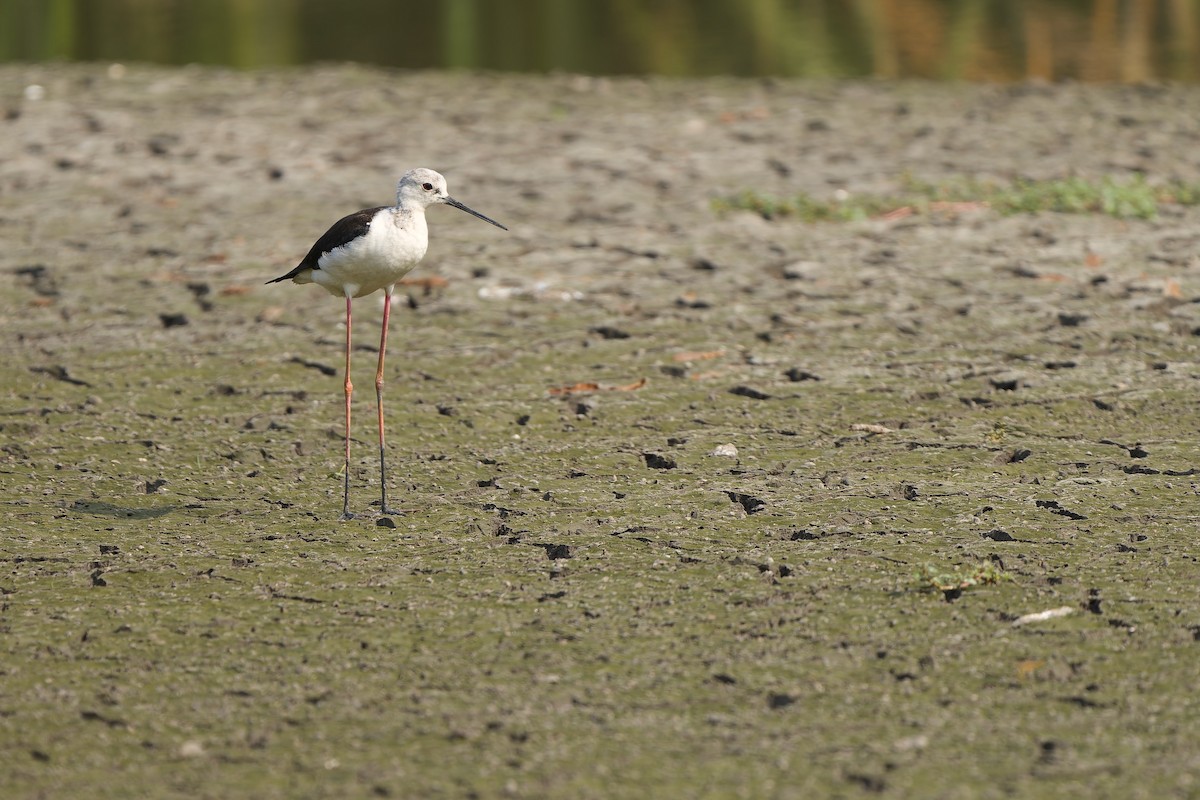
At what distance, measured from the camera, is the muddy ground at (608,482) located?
A: 3594 mm

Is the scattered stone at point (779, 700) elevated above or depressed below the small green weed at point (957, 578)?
below

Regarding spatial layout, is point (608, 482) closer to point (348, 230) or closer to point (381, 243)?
point (381, 243)

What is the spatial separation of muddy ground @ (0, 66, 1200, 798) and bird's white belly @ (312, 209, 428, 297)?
0.70 metres

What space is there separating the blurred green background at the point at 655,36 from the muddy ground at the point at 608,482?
3.41m

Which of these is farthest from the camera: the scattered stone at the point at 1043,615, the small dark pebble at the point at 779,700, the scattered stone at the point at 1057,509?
the scattered stone at the point at 1057,509

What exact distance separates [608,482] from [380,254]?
42.9 inches

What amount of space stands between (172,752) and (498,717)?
75 centimetres

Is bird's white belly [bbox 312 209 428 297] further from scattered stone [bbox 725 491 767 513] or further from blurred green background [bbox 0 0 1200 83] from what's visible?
blurred green background [bbox 0 0 1200 83]

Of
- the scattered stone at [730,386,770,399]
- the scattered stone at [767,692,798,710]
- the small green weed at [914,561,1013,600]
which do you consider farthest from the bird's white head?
the scattered stone at [767,692,798,710]

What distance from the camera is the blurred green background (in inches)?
539

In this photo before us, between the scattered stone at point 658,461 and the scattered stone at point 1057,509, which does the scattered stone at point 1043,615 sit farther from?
the scattered stone at point 658,461

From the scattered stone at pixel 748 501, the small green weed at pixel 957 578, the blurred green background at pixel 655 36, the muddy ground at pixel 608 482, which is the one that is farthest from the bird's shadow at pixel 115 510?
the blurred green background at pixel 655 36

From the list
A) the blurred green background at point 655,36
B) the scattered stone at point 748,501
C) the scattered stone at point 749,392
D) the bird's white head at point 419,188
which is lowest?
the scattered stone at point 748,501

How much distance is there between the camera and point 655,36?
599 inches
